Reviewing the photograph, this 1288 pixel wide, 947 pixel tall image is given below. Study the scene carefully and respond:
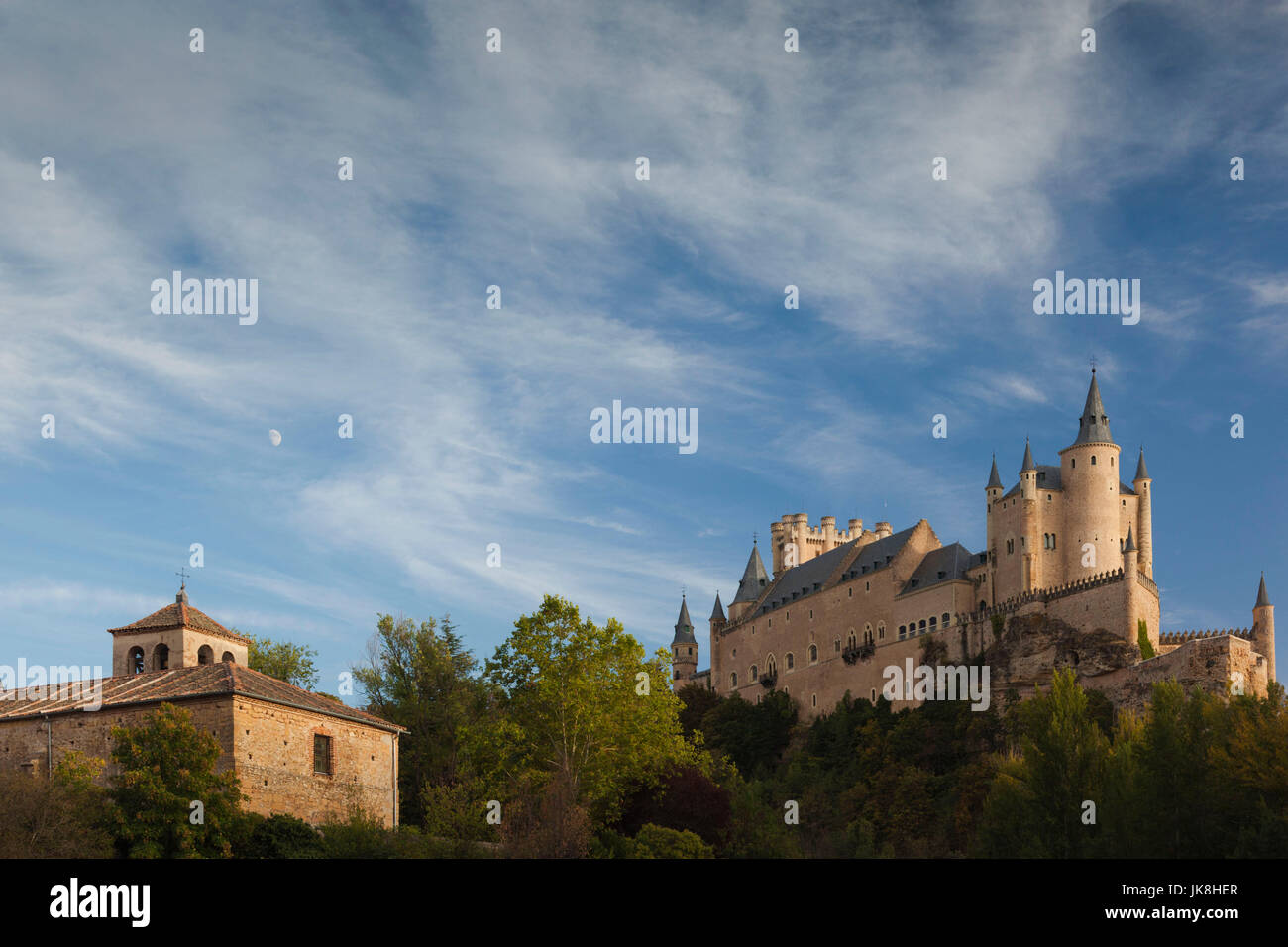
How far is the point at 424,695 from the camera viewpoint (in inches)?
2904

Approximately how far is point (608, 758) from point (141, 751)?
67.3 feet

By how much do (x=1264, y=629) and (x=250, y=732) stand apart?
186 feet

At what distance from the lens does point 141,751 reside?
140 ft

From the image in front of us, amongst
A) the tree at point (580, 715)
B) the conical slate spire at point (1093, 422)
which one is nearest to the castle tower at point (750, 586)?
the conical slate spire at point (1093, 422)

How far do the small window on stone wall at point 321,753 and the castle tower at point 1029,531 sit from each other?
177 ft

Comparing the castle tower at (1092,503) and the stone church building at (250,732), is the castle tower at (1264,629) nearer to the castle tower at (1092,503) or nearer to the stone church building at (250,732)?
the castle tower at (1092,503)

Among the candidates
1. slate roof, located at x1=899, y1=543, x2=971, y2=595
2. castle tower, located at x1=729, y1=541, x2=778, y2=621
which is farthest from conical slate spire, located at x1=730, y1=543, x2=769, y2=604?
slate roof, located at x1=899, y1=543, x2=971, y2=595

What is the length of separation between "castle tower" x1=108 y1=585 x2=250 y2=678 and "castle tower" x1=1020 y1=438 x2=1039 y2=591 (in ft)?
171

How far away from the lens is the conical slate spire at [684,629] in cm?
13438

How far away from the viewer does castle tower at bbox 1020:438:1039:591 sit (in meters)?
90.2

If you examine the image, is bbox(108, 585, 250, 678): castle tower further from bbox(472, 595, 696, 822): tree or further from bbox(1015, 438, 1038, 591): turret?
bbox(1015, 438, 1038, 591): turret

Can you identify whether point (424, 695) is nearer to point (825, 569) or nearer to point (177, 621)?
point (177, 621)
